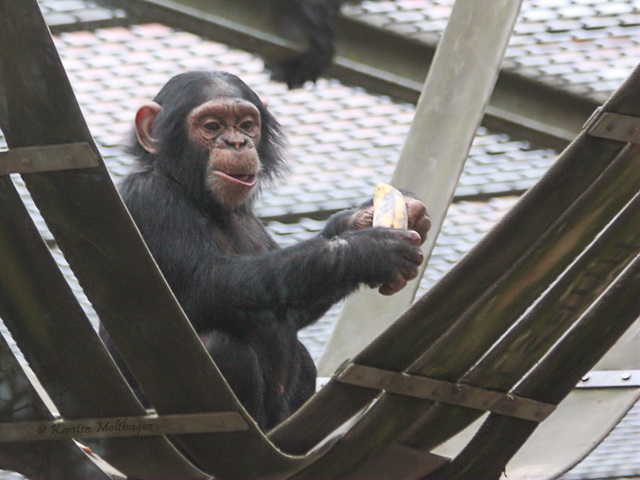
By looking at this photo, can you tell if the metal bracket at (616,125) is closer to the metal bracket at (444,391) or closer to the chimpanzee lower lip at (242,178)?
the metal bracket at (444,391)

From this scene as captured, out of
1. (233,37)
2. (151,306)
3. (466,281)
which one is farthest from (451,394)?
(233,37)

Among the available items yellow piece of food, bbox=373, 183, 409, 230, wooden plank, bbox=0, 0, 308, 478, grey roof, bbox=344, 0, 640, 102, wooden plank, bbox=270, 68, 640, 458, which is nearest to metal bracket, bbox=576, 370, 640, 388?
yellow piece of food, bbox=373, 183, 409, 230

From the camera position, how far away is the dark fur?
2691mm

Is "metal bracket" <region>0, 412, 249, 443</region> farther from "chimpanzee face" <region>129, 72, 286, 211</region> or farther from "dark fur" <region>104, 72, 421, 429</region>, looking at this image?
"chimpanzee face" <region>129, 72, 286, 211</region>

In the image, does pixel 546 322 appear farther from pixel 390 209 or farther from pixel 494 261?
pixel 390 209

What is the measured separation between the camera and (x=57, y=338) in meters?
2.14

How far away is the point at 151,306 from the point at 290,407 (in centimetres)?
113

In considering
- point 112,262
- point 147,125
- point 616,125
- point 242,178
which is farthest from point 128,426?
point 147,125

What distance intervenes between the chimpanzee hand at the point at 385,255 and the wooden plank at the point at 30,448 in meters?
0.83

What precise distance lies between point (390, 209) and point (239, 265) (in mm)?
440

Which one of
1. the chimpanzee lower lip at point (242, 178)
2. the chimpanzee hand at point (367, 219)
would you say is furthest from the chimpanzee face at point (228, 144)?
the chimpanzee hand at point (367, 219)

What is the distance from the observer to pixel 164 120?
10.6 feet

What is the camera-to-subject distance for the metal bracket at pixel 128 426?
85.4 inches

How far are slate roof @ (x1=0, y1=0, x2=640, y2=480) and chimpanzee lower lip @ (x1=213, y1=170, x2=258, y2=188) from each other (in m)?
0.94
